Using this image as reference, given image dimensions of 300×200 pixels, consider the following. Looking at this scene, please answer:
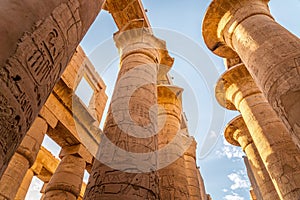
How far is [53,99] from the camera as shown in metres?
9.18

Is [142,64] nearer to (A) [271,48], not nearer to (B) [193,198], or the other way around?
(A) [271,48]

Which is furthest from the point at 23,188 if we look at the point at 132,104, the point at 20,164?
the point at 132,104

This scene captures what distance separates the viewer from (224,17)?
6363mm

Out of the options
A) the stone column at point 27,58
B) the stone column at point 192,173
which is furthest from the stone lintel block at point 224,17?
the stone column at point 27,58

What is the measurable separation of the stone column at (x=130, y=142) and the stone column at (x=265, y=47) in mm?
2018

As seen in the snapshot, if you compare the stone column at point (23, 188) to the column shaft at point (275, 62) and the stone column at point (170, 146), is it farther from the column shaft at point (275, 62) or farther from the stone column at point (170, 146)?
the column shaft at point (275, 62)

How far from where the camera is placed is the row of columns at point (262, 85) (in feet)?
12.5

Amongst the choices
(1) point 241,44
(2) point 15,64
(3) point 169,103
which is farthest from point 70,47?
(3) point 169,103

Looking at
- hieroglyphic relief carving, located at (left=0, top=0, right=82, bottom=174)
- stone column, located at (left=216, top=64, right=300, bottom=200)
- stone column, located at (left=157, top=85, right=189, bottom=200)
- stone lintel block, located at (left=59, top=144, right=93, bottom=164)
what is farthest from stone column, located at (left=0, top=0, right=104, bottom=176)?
stone lintel block, located at (left=59, top=144, right=93, bottom=164)

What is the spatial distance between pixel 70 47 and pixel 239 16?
4488 millimetres

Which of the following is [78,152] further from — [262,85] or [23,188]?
[262,85]

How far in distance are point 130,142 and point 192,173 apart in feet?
A: 19.7

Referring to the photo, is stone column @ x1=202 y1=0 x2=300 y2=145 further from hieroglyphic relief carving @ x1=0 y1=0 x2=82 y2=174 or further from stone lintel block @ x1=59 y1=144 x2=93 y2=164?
→ stone lintel block @ x1=59 y1=144 x2=93 y2=164

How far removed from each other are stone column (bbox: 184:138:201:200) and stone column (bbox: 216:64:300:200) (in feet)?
8.36
